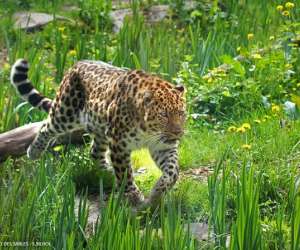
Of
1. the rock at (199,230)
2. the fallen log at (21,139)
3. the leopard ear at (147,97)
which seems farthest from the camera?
the fallen log at (21,139)

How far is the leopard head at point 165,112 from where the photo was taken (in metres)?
6.77

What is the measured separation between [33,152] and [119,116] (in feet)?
3.11

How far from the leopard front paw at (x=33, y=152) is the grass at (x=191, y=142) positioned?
0.42 ft

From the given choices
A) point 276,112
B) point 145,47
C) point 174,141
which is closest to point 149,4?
point 145,47

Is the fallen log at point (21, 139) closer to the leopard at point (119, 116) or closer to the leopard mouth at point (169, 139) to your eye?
the leopard at point (119, 116)

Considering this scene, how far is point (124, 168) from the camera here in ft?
23.0

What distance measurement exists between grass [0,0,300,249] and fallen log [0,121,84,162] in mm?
100

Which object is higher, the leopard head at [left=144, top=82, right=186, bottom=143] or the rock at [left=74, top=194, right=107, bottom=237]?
the leopard head at [left=144, top=82, right=186, bottom=143]

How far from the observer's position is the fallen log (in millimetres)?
7355

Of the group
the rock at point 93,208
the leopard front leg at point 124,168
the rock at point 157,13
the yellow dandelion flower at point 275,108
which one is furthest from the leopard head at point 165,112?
the rock at point 157,13

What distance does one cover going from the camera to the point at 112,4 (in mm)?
12453

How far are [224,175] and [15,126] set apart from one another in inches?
107

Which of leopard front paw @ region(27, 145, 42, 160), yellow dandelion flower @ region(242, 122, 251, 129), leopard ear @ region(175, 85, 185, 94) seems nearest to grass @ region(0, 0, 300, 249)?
yellow dandelion flower @ region(242, 122, 251, 129)

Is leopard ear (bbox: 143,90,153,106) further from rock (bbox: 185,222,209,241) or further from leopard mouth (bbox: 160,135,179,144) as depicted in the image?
rock (bbox: 185,222,209,241)
